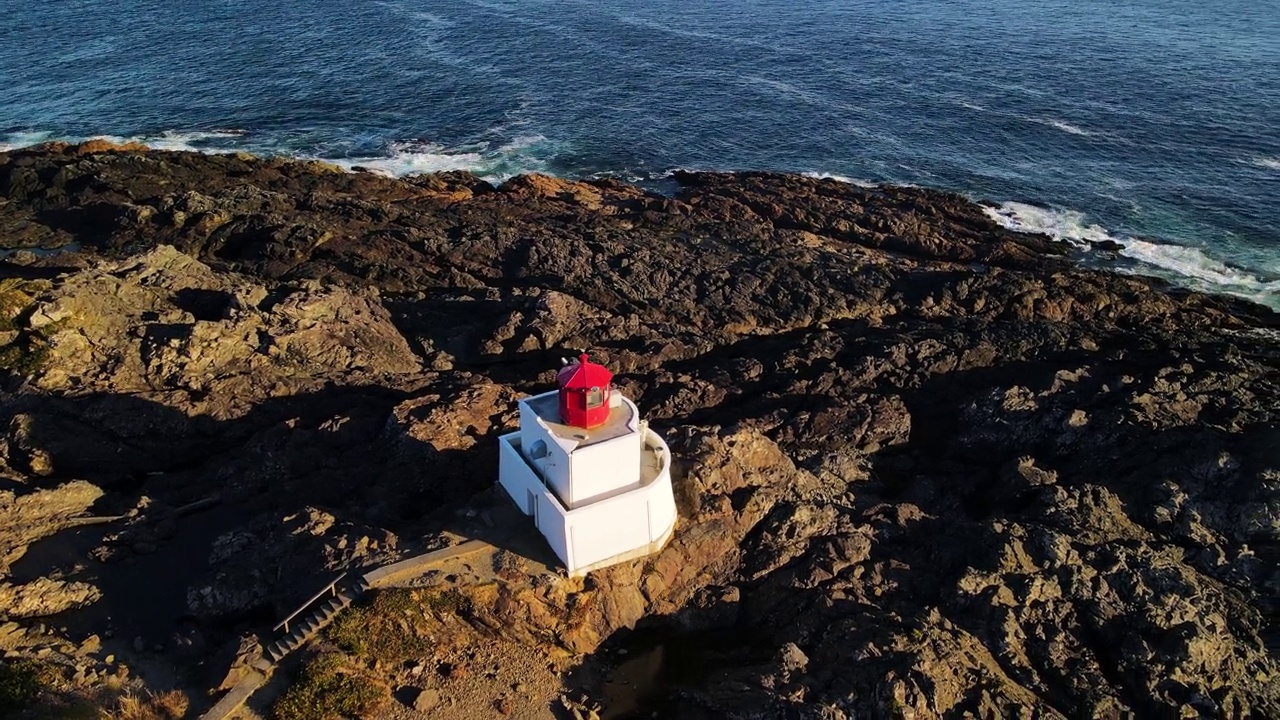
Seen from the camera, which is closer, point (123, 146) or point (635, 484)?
point (635, 484)

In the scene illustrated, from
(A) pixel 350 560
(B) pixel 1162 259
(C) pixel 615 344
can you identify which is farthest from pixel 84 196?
(B) pixel 1162 259

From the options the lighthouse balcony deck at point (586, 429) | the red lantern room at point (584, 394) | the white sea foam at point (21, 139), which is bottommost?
the white sea foam at point (21, 139)

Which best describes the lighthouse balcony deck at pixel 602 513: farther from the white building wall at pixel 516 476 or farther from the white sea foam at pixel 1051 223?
the white sea foam at pixel 1051 223

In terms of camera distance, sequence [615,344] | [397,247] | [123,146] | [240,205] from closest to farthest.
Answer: [615,344]
[397,247]
[240,205]
[123,146]

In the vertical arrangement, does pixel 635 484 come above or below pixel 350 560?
above

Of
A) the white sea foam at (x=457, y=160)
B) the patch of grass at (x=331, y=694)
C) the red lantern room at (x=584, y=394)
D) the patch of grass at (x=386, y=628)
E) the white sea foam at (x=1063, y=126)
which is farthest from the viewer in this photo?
the white sea foam at (x=1063, y=126)

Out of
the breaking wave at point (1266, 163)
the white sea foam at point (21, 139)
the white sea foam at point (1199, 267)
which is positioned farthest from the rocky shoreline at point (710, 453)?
the breaking wave at point (1266, 163)

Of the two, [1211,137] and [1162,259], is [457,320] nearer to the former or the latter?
[1162,259]

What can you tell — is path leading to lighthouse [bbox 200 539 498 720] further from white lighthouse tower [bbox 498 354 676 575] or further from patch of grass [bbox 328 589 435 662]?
white lighthouse tower [bbox 498 354 676 575]

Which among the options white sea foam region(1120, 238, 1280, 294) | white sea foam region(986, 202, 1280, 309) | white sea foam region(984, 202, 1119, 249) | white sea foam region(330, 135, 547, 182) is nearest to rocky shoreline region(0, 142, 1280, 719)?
white sea foam region(986, 202, 1280, 309)
